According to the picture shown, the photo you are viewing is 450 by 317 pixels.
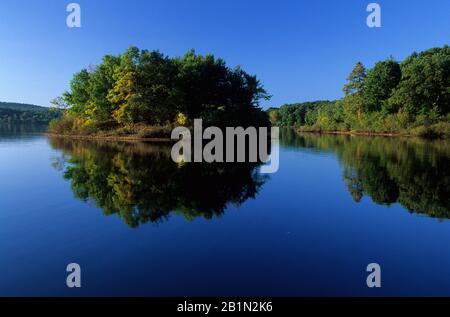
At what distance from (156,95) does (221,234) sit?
40.2m

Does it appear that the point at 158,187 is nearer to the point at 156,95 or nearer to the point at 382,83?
the point at 156,95

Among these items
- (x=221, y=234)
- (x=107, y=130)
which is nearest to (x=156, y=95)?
(x=107, y=130)

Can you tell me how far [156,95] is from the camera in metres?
46.8

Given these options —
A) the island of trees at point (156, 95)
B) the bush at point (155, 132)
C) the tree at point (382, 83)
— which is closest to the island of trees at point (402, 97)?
the tree at point (382, 83)

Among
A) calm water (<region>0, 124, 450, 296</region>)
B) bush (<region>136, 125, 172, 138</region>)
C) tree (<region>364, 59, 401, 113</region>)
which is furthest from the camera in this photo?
tree (<region>364, 59, 401, 113</region>)

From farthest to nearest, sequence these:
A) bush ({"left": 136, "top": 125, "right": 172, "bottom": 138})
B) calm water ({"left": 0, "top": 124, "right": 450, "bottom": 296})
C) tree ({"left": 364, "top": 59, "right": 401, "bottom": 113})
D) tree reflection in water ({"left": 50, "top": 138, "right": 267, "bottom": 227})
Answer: tree ({"left": 364, "top": 59, "right": 401, "bottom": 113}) → bush ({"left": 136, "top": 125, "right": 172, "bottom": 138}) → tree reflection in water ({"left": 50, "top": 138, "right": 267, "bottom": 227}) → calm water ({"left": 0, "top": 124, "right": 450, "bottom": 296})

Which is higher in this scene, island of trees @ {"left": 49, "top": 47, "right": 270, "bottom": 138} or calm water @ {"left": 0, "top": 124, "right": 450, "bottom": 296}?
island of trees @ {"left": 49, "top": 47, "right": 270, "bottom": 138}

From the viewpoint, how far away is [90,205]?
473 inches

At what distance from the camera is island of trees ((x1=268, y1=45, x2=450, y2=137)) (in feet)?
197

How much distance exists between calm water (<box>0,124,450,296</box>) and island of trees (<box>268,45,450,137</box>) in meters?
50.6

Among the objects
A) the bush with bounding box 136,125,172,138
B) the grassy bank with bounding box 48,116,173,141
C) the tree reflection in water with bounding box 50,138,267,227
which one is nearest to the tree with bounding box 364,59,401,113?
the bush with bounding box 136,125,172,138

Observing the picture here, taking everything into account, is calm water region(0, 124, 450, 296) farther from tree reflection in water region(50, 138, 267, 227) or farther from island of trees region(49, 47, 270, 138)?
island of trees region(49, 47, 270, 138)
